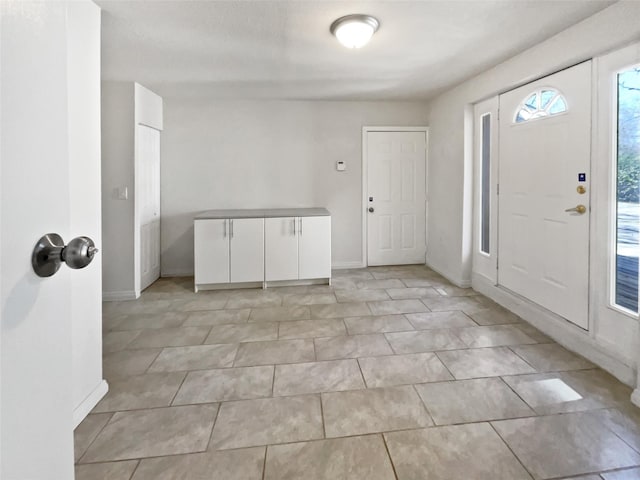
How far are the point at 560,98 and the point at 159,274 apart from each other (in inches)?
188

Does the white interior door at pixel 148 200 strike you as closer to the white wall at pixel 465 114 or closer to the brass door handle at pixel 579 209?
the white wall at pixel 465 114

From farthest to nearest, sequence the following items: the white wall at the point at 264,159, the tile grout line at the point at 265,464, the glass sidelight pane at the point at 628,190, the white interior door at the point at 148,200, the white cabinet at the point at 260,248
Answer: the white wall at the point at 264,159
the white cabinet at the point at 260,248
the white interior door at the point at 148,200
the glass sidelight pane at the point at 628,190
the tile grout line at the point at 265,464

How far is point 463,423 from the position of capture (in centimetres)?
183

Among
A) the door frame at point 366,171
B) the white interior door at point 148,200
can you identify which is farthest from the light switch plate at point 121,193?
the door frame at point 366,171

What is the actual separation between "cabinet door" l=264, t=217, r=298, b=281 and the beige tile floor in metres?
0.94

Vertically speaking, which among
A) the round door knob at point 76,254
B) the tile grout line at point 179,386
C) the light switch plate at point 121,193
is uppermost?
the light switch plate at point 121,193

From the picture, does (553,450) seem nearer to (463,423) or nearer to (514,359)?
(463,423)

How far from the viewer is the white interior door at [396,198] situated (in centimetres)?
513

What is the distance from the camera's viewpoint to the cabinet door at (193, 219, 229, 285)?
4129 millimetres

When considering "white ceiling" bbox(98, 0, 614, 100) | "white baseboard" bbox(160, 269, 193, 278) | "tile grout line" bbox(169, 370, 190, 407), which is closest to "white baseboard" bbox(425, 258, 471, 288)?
"white ceiling" bbox(98, 0, 614, 100)

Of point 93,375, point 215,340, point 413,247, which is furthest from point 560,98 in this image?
point 93,375

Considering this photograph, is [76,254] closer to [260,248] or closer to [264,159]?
[260,248]

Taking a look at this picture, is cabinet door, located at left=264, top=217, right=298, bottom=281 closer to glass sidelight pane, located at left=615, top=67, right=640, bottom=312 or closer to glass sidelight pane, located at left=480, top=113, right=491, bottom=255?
glass sidelight pane, located at left=480, top=113, right=491, bottom=255

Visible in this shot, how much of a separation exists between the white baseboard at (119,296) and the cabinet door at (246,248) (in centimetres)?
109
